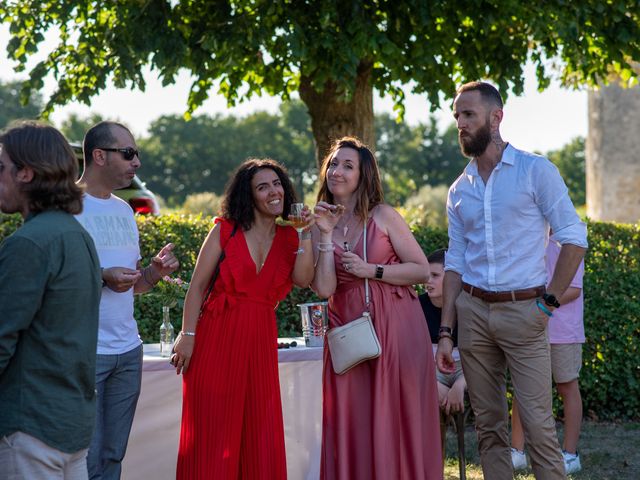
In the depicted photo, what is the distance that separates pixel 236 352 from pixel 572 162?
80.1 m

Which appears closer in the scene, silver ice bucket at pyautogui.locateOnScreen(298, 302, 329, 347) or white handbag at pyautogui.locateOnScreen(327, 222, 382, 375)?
white handbag at pyautogui.locateOnScreen(327, 222, 382, 375)

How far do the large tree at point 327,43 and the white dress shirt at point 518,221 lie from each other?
4119mm

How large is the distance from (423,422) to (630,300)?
13.0 feet

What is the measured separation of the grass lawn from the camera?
252 inches

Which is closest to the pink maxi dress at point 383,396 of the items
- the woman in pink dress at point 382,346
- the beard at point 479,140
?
the woman in pink dress at point 382,346

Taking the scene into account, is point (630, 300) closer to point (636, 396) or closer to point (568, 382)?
point (636, 396)

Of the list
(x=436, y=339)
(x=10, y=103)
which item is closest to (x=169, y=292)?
(x=436, y=339)

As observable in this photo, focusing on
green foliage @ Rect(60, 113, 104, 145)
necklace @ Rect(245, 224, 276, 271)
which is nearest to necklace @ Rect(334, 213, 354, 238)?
necklace @ Rect(245, 224, 276, 271)

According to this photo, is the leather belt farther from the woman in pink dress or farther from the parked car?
the parked car

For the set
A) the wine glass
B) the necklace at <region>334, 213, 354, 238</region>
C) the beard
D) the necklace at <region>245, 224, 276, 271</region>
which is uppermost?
the beard

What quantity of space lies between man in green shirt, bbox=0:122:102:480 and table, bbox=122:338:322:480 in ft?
7.38

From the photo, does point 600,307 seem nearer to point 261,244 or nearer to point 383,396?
point 383,396

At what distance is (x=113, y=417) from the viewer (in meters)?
4.30

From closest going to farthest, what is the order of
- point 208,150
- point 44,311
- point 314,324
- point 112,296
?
point 44,311 → point 112,296 → point 314,324 → point 208,150
